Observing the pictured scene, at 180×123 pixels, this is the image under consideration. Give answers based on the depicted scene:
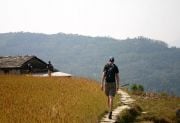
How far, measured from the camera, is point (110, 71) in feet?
50.1

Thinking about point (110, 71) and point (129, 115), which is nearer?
point (110, 71)

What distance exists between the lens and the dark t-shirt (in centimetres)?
1525

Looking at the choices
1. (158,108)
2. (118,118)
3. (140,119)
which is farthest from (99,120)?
(158,108)

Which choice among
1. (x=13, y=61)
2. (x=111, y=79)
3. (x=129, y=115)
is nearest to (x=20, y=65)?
(x=13, y=61)

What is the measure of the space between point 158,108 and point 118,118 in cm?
499

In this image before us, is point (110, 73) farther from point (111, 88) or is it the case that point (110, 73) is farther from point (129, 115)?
point (129, 115)

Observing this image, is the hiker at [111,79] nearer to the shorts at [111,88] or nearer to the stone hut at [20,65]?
the shorts at [111,88]

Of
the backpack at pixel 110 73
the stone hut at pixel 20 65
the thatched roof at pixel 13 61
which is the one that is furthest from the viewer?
the thatched roof at pixel 13 61

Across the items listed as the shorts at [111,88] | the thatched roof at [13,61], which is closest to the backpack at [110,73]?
the shorts at [111,88]

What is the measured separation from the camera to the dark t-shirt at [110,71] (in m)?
15.2

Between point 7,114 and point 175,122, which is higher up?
point 7,114

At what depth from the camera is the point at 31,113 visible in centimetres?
1250

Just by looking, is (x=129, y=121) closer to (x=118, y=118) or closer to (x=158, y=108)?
(x=118, y=118)

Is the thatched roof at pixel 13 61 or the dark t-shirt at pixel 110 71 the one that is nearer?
the dark t-shirt at pixel 110 71
